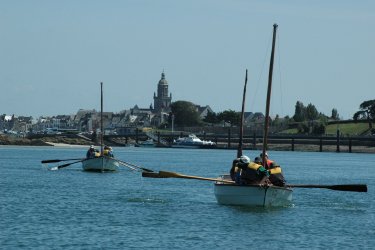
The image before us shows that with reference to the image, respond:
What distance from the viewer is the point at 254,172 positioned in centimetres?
4756

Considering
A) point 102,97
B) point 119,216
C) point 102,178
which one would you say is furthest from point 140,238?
point 102,97

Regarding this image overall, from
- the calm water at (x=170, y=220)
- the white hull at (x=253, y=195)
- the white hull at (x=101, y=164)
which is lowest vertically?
the calm water at (x=170, y=220)

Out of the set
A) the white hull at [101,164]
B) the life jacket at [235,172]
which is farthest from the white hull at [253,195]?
the white hull at [101,164]

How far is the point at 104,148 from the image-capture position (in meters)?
91.8

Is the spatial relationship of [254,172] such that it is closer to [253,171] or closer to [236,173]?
[253,171]

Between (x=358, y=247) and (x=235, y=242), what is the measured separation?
4.54 meters

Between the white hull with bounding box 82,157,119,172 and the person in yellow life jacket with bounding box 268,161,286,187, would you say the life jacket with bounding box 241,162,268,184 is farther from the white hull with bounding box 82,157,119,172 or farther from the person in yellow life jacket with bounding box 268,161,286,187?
the white hull with bounding box 82,157,119,172

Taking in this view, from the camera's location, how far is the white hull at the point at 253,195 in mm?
47875

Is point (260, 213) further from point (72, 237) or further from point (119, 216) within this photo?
point (72, 237)

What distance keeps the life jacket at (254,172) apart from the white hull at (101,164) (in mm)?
40778

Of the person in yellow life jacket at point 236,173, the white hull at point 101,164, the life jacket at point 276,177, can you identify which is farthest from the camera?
the white hull at point 101,164

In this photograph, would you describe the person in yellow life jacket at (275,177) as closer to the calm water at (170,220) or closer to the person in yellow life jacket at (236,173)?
the calm water at (170,220)

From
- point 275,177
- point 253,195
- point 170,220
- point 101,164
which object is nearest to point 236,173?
point 253,195

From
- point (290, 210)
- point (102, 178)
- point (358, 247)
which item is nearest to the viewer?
point (358, 247)
